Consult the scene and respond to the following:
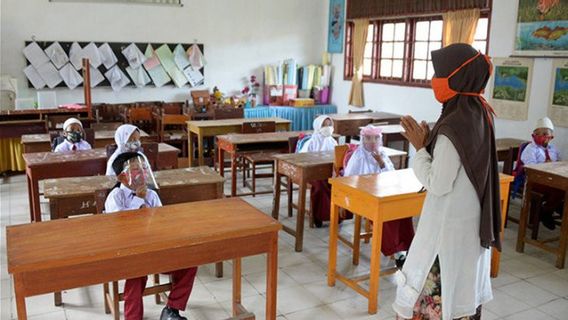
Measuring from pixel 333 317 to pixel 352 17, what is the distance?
6690mm

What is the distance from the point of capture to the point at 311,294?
342 centimetres

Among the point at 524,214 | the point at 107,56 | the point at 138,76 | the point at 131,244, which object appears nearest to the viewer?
the point at 131,244

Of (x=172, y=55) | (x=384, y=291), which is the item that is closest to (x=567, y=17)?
(x=384, y=291)

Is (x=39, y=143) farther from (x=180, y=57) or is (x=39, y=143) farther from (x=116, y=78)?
(x=180, y=57)

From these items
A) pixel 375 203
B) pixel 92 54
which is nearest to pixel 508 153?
pixel 375 203

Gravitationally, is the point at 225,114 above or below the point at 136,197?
above

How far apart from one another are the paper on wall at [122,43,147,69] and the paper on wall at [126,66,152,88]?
0.21ft

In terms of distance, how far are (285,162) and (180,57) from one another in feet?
15.8

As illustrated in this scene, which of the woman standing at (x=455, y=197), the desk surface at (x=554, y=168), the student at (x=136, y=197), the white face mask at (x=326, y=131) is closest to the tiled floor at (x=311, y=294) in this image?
the student at (x=136, y=197)

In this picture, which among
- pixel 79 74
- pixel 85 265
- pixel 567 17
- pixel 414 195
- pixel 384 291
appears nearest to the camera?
pixel 85 265

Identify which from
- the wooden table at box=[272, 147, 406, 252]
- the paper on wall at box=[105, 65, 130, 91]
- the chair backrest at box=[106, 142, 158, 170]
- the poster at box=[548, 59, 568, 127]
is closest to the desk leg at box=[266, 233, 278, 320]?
the wooden table at box=[272, 147, 406, 252]

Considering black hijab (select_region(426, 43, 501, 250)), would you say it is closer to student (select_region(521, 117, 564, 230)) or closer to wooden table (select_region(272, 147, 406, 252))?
wooden table (select_region(272, 147, 406, 252))

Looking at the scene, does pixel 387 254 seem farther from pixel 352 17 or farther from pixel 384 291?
pixel 352 17

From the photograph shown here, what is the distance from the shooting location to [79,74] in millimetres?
7793
